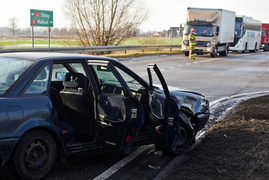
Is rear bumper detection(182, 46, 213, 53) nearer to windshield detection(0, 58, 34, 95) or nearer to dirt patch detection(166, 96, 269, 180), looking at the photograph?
dirt patch detection(166, 96, 269, 180)

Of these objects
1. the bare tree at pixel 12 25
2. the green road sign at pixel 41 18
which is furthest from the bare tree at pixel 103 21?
the bare tree at pixel 12 25

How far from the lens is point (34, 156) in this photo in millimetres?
4078

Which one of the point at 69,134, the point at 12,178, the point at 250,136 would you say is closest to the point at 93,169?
the point at 69,134

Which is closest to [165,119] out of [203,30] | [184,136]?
[184,136]

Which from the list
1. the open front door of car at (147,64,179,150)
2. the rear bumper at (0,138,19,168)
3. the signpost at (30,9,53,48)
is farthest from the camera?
the signpost at (30,9,53,48)

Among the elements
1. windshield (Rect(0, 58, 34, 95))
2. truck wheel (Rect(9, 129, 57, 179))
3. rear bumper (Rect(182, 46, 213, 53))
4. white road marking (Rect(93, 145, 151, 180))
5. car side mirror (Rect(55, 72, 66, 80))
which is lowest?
white road marking (Rect(93, 145, 151, 180))

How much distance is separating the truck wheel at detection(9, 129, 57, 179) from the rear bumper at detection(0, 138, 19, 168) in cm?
9

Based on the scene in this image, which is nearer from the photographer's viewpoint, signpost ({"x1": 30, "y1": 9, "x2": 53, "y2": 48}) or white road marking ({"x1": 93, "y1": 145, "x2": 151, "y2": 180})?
white road marking ({"x1": 93, "y1": 145, "x2": 151, "y2": 180})

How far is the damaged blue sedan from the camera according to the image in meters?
3.91

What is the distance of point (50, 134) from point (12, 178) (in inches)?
25.8

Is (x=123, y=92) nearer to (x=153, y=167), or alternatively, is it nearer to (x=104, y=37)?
(x=153, y=167)

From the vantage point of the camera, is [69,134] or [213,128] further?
[213,128]

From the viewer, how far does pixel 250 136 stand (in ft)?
20.2

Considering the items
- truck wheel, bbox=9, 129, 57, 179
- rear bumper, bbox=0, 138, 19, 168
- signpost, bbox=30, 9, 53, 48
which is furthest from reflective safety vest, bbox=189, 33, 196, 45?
rear bumper, bbox=0, 138, 19, 168
